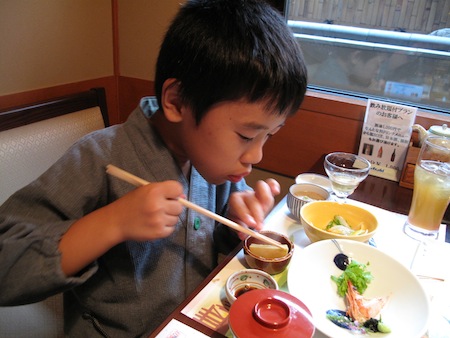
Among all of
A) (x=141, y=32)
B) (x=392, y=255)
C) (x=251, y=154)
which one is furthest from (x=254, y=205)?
(x=141, y=32)

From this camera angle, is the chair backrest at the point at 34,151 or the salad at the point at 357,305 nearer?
the salad at the point at 357,305

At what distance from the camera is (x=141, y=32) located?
6.94 ft

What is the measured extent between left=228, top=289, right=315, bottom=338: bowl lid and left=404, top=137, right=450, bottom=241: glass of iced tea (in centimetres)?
65

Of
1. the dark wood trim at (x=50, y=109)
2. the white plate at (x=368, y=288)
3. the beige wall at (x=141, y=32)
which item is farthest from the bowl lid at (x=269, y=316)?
the beige wall at (x=141, y=32)

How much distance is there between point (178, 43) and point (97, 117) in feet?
2.72

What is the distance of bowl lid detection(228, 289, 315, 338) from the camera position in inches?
24.5

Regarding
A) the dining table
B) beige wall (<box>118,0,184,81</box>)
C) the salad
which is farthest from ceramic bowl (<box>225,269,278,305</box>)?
beige wall (<box>118,0,184,81</box>)

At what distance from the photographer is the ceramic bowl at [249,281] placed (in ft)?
2.67

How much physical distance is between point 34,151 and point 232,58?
853 mm

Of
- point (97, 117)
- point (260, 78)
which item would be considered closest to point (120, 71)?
point (97, 117)

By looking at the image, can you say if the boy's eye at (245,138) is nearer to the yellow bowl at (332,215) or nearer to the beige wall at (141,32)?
the yellow bowl at (332,215)

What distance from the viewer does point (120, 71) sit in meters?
2.23

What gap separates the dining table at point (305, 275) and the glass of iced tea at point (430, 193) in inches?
1.5

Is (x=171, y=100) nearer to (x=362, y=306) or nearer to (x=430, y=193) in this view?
(x=362, y=306)
